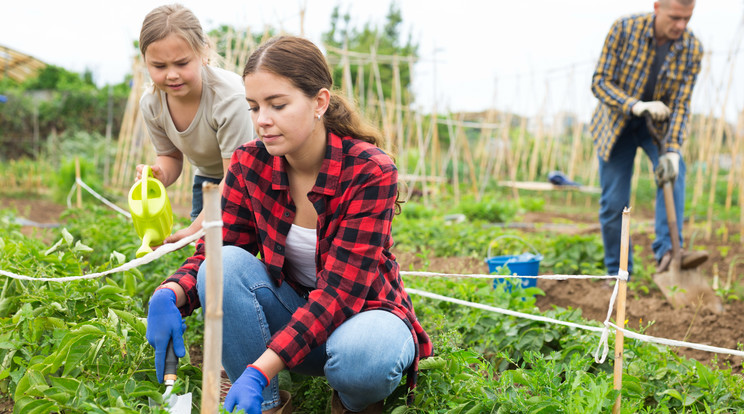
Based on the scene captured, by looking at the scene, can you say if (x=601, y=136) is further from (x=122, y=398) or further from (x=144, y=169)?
(x=122, y=398)

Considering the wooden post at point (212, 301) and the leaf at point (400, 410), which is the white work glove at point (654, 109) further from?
the wooden post at point (212, 301)

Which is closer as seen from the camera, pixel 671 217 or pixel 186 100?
pixel 186 100

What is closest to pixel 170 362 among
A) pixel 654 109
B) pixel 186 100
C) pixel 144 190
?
pixel 144 190

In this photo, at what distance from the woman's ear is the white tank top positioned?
1.05 ft

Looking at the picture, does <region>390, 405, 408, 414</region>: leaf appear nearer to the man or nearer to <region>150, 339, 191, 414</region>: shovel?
<region>150, 339, 191, 414</region>: shovel

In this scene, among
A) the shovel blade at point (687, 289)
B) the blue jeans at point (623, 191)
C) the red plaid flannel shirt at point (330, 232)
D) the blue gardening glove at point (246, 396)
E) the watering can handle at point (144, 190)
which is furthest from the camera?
the blue jeans at point (623, 191)

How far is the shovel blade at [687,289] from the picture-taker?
2.79 m

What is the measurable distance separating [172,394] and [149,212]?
629 millimetres

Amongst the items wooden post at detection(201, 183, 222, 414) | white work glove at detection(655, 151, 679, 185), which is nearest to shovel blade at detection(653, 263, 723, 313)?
white work glove at detection(655, 151, 679, 185)

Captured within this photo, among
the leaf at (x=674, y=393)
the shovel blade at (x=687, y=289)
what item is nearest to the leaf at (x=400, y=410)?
the leaf at (x=674, y=393)

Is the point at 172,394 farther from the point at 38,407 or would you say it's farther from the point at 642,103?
the point at 642,103

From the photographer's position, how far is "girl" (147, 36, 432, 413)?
1.40 m

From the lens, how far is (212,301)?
1.06 meters

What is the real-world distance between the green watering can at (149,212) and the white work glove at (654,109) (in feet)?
7.37
